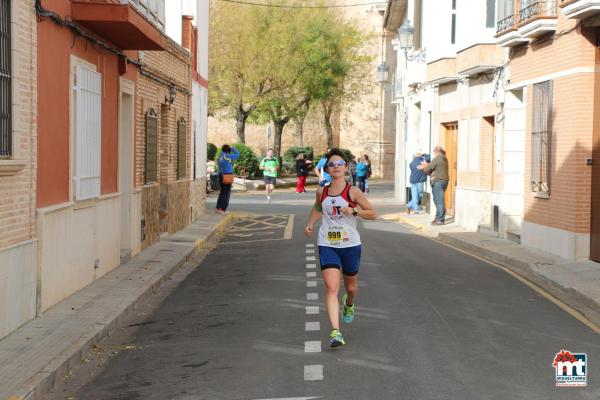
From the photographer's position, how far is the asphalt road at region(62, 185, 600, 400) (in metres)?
7.27

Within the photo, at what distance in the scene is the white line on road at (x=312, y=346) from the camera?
8.59m

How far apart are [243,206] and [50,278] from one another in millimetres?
21226

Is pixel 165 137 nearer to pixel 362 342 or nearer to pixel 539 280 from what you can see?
pixel 539 280

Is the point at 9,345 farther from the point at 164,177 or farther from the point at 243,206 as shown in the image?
the point at 243,206

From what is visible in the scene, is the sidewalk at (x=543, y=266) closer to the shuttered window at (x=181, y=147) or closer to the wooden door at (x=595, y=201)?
the wooden door at (x=595, y=201)

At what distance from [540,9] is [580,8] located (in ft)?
8.92

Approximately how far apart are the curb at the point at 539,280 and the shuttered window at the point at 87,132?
20.4 feet

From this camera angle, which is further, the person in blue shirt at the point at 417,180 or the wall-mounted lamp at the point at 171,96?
the person in blue shirt at the point at 417,180

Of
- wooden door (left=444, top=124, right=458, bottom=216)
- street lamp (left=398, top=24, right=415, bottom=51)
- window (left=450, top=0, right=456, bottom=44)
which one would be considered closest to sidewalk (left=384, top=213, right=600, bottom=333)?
A: wooden door (left=444, top=124, right=458, bottom=216)

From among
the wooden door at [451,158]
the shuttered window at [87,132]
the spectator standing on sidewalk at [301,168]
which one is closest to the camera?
the shuttered window at [87,132]

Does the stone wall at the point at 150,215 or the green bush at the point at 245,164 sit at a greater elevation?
the green bush at the point at 245,164

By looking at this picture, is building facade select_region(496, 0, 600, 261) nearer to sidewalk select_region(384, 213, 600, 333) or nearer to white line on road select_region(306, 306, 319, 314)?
sidewalk select_region(384, 213, 600, 333)

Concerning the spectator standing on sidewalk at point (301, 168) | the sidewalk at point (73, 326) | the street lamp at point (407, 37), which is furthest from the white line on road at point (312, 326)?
the spectator standing on sidewalk at point (301, 168)

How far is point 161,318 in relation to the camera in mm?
10914
